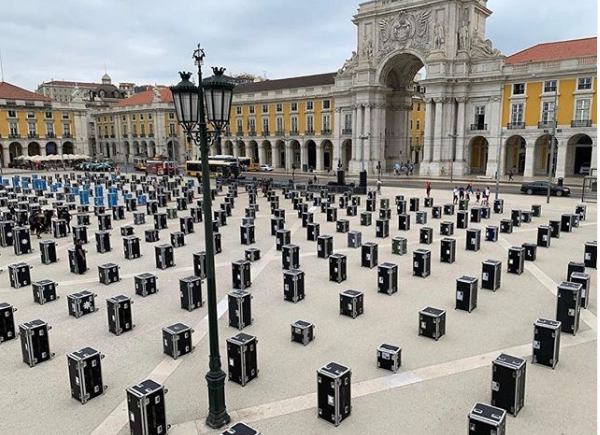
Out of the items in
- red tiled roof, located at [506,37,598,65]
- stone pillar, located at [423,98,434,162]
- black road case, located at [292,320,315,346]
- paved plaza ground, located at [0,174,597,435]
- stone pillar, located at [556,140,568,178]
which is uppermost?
red tiled roof, located at [506,37,598,65]

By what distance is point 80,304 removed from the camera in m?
13.0

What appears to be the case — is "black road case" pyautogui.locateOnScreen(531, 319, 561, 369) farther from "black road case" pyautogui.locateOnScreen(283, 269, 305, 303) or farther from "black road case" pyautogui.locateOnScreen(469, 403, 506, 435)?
"black road case" pyautogui.locateOnScreen(283, 269, 305, 303)

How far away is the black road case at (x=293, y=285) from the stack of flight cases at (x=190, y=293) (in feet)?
8.31

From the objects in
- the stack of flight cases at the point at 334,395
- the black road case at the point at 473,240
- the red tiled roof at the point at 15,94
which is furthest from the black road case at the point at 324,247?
the red tiled roof at the point at 15,94

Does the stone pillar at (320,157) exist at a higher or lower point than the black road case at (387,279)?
higher

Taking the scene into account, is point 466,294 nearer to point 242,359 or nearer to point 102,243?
point 242,359

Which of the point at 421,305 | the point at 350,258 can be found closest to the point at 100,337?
the point at 421,305

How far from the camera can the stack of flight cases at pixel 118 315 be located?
11.8 metres

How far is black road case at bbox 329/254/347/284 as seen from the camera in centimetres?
1591

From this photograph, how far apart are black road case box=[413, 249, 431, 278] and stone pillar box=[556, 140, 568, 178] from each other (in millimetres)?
43243

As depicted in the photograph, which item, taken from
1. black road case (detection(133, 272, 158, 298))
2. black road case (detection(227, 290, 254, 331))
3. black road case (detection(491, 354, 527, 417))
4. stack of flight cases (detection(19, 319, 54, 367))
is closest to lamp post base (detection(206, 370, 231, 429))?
black road case (detection(227, 290, 254, 331))

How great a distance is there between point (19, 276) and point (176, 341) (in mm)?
8428

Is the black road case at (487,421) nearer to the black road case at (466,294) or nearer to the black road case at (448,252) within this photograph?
the black road case at (466,294)

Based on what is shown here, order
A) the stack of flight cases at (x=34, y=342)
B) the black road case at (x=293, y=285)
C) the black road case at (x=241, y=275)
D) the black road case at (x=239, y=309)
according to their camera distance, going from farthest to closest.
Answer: the black road case at (x=241, y=275) → the black road case at (x=293, y=285) → the black road case at (x=239, y=309) → the stack of flight cases at (x=34, y=342)
